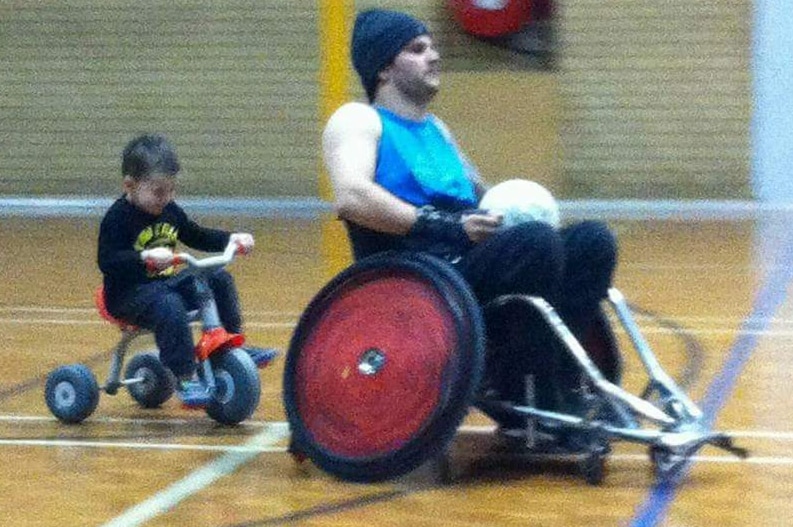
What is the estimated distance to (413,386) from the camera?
401 cm

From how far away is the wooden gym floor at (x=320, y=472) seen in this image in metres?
3.78

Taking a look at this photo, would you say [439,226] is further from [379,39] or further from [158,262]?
[158,262]

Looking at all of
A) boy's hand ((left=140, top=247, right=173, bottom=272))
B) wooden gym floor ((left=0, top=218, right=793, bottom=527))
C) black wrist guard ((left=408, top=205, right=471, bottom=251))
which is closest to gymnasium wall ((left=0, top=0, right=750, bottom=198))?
wooden gym floor ((left=0, top=218, right=793, bottom=527))

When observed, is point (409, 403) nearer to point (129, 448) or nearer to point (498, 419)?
point (498, 419)

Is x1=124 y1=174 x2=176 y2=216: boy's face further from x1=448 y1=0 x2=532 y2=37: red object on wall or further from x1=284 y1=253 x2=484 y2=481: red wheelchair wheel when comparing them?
x1=448 y1=0 x2=532 y2=37: red object on wall

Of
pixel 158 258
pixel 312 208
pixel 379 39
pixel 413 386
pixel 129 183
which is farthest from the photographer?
pixel 312 208

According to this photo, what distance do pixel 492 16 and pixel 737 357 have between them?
707 centimetres

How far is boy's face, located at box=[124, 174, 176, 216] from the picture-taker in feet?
16.1

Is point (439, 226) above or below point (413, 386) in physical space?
above

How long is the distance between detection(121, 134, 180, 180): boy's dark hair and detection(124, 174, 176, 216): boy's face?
2 centimetres

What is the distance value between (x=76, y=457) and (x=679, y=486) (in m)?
1.77

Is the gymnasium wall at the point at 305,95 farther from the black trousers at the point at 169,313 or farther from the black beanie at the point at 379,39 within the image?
the black beanie at the point at 379,39

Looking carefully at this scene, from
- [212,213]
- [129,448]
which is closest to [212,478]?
[129,448]

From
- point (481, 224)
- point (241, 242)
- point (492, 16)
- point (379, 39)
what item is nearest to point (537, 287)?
point (481, 224)
